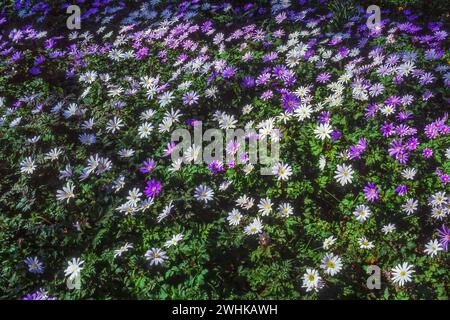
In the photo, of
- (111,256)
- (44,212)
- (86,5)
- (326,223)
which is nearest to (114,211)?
(111,256)

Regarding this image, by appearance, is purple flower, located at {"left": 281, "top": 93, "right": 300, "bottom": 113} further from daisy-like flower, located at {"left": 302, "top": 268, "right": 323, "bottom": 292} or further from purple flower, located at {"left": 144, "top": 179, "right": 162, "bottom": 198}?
daisy-like flower, located at {"left": 302, "top": 268, "right": 323, "bottom": 292}

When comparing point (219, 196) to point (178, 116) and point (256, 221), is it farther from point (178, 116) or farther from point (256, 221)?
point (178, 116)

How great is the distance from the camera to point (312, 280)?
260cm

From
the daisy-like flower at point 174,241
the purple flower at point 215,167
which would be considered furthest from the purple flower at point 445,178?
the daisy-like flower at point 174,241

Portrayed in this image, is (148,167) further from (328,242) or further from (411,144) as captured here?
(411,144)

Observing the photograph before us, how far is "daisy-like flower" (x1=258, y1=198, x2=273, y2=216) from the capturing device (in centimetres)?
305

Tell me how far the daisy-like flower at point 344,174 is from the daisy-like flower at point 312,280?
0.87m

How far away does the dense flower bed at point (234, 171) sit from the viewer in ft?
8.97

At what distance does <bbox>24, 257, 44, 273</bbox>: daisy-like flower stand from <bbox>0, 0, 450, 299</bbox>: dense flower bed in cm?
2

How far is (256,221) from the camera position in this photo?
2.96m

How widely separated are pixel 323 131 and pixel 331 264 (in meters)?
1.36

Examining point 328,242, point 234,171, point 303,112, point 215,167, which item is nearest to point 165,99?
point 215,167

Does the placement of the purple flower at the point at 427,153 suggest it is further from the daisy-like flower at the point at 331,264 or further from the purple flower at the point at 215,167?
the purple flower at the point at 215,167

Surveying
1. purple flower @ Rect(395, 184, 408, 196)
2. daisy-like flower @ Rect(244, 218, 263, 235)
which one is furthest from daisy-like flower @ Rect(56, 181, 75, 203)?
purple flower @ Rect(395, 184, 408, 196)
